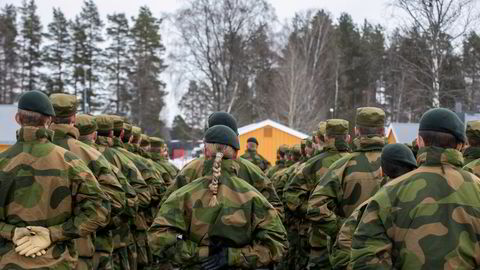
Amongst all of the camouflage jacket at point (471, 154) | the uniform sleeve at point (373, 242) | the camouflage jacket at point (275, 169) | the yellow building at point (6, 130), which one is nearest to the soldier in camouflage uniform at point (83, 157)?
the uniform sleeve at point (373, 242)

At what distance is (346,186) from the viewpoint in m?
6.10

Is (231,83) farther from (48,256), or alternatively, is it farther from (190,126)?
(48,256)

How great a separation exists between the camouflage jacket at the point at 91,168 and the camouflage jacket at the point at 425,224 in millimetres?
2711

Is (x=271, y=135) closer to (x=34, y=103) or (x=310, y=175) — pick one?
(x=310, y=175)

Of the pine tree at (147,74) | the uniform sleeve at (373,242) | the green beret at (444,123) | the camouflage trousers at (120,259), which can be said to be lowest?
the camouflage trousers at (120,259)

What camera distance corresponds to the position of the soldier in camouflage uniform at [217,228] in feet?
14.2

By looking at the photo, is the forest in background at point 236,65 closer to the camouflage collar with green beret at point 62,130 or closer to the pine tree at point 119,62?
the pine tree at point 119,62

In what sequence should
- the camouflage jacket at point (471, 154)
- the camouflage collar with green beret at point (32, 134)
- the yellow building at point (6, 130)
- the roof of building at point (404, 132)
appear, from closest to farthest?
1. the camouflage collar with green beret at point (32, 134)
2. the camouflage jacket at point (471, 154)
3. the yellow building at point (6, 130)
4. the roof of building at point (404, 132)

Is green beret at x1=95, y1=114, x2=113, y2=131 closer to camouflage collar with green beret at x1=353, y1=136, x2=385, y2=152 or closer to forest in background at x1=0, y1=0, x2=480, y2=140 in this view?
camouflage collar with green beret at x1=353, y1=136, x2=385, y2=152

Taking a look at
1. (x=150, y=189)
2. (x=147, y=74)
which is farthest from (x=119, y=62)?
(x=150, y=189)

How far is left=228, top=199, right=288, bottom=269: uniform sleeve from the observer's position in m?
4.32

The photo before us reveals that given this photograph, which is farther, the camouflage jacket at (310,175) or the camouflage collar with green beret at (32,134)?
the camouflage jacket at (310,175)

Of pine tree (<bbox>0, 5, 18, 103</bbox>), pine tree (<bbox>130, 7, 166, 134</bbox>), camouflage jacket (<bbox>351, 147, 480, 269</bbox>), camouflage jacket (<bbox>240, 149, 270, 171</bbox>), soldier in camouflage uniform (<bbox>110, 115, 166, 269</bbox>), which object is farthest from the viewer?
pine tree (<bbox>130, 7, 166, 134</bbox>)

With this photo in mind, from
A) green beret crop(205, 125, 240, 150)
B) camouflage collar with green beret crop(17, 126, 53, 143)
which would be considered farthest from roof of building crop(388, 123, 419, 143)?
camouflage collar with green beret crop(17, 126, 53, 143)
